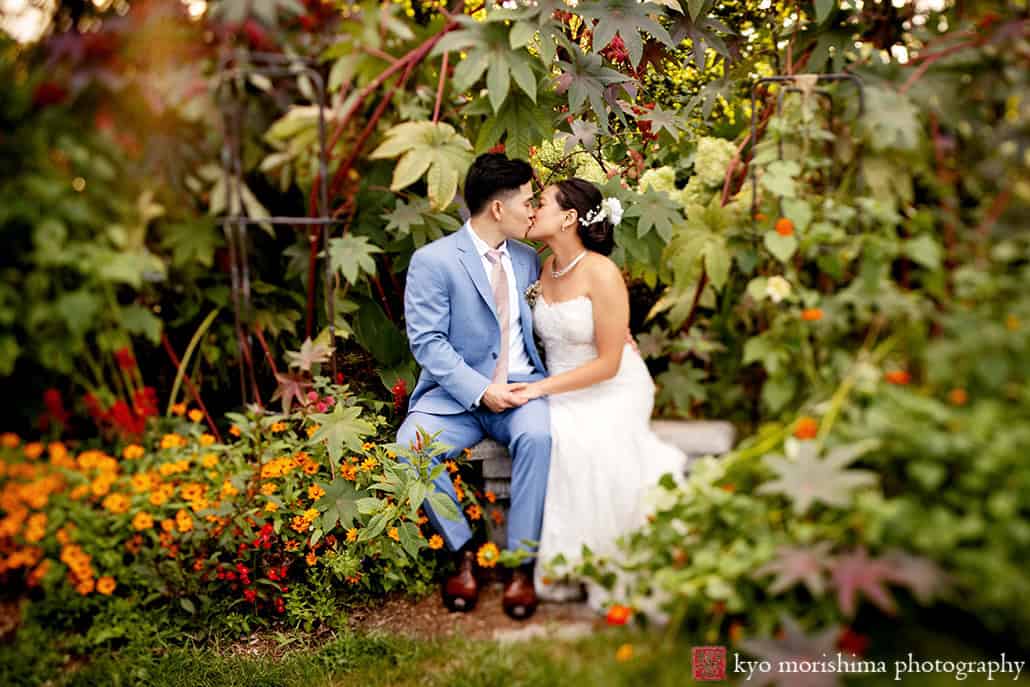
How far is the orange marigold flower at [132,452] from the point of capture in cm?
347

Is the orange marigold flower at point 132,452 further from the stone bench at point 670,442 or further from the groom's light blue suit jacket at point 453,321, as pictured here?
the stone bench at point 670,442

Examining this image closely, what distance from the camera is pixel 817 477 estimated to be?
9.36 ft

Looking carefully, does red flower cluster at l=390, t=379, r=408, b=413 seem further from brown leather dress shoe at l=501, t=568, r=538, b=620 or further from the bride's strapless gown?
brown leather dress shoe at l=501, t=568, r=538, b=620

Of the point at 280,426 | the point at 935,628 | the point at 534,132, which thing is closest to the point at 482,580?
the point at 280,426

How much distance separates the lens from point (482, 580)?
368cm

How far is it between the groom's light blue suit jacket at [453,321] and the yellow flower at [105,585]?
4.62 feet

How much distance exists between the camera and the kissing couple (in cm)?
338

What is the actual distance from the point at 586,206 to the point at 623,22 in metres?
1.15

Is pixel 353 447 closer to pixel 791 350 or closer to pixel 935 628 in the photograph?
pixel 791 350

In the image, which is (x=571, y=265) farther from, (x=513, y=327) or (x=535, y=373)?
(x=535, y=373)

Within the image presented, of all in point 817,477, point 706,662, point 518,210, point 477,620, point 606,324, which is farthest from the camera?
point 518,210

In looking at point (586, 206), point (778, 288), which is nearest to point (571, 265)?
point (586, 206)

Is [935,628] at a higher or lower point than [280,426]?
lower

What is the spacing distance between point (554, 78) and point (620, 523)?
2068mm
